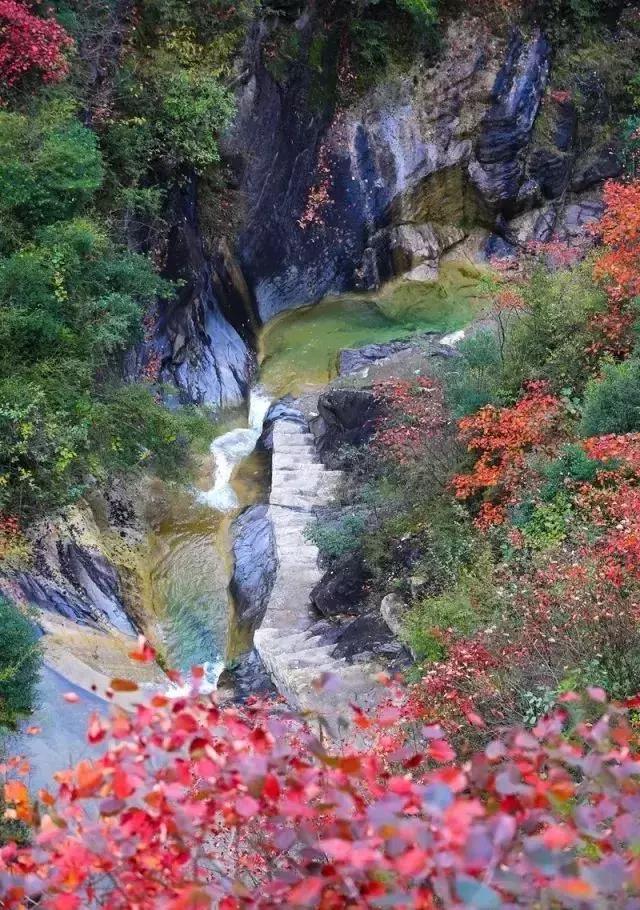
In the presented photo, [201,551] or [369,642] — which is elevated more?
[201,551]

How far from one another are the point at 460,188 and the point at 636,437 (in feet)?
49.5

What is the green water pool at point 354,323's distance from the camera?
1644 centimetres

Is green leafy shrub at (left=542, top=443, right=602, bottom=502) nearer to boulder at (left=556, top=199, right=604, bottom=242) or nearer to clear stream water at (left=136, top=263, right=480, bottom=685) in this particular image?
clear stream water at (left=136, top=263, right=480, bottom=685)

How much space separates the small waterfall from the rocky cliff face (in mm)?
621

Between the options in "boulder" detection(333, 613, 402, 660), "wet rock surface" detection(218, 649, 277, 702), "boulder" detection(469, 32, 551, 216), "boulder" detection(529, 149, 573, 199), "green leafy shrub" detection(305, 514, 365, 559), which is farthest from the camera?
"boulder" detection(529, 149, 573, 199)

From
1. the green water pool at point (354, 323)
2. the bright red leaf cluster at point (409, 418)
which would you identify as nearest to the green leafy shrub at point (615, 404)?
the bright red leaf cluster at point (409, 418)

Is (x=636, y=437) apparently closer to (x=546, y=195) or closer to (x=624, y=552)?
(x=624, y=552)

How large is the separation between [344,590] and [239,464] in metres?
4.84

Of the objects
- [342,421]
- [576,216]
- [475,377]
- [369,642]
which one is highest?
[576,216]

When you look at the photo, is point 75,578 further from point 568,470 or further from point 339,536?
point 568,470

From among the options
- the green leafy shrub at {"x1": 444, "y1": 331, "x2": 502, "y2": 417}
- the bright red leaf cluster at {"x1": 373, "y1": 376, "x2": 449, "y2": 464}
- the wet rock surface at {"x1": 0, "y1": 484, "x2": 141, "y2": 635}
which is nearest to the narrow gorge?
the wet rock surface at {"x1": 0, "y1": 484, "x2": 141, "y2": 635}

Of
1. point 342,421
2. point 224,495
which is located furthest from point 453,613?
point 224,495

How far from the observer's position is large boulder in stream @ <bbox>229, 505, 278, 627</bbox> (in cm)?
1046

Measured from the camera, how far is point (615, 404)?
7812 mm
